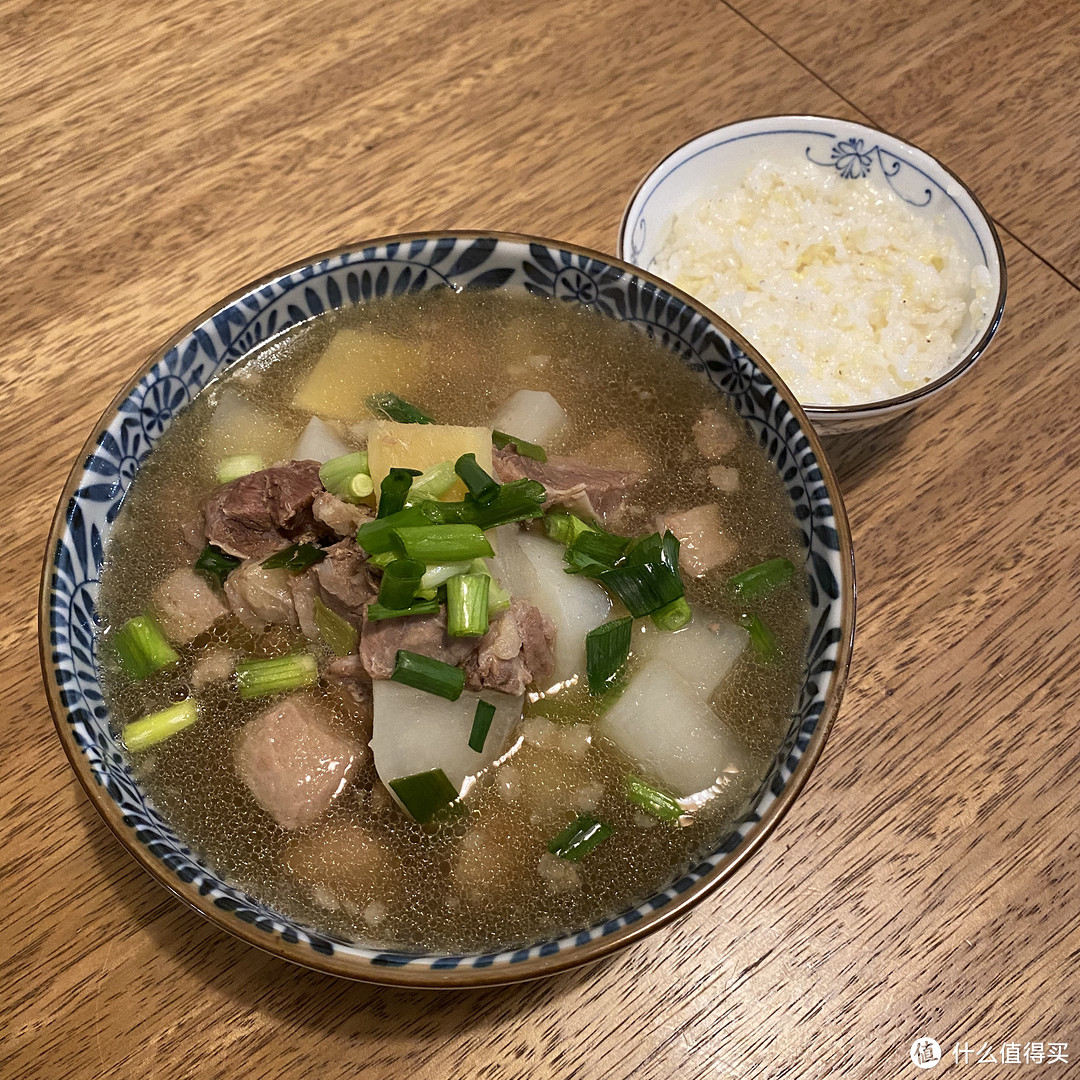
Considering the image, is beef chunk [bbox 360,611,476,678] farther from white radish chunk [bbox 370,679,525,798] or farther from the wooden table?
the wooden table

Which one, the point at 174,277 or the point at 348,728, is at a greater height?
the point at 174,277

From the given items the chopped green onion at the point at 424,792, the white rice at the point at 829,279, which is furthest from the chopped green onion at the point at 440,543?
the white rice at the point at 829,279

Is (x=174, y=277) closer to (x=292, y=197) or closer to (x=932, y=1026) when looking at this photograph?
(x=292, y=197)

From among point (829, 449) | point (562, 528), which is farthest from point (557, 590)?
point (829, 449)

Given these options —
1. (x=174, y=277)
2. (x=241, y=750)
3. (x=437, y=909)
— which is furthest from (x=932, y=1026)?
(x=174, y=277)

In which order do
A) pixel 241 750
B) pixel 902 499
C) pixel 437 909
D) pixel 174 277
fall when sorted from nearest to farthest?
pixel 437 909, pixel 241 750, pixel 902 499, pixel 174 277

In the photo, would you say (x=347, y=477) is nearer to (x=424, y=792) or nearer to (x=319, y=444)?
(x=319, y=444)
